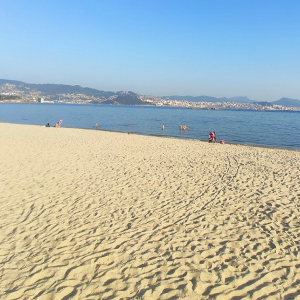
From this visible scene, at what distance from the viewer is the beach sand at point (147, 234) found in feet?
12.1

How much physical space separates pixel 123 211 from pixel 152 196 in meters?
1.34

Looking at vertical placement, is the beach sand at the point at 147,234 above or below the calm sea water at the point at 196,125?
below

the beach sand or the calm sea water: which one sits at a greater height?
the calm sea water

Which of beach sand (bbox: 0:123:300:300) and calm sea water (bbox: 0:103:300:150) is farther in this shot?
calm sea water (bbox: 0:103:300:150)

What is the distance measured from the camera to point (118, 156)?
13766 mm

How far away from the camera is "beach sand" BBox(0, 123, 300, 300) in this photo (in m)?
3.68

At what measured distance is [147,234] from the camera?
5.20 metres

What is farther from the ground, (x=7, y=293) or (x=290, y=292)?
(x=290, y=292)

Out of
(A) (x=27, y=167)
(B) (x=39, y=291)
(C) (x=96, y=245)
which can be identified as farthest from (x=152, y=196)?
(A) (x=27, y=167)

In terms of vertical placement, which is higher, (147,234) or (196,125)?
(196,125)

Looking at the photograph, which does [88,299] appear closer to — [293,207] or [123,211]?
[123,211]

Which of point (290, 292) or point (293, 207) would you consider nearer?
point (290, 292)

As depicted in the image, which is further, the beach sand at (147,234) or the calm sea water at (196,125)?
the calm sea water at (196,125)

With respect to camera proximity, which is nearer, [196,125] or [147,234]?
[147,234]
